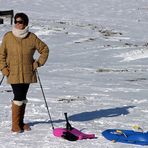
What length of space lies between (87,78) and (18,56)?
31.4 ft

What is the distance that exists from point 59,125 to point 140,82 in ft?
26.5

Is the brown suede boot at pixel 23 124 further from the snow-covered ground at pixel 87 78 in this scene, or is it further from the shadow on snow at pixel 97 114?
the shadow on snow at pixel 97 114

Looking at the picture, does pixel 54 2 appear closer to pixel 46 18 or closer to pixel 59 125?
pixel 46 18

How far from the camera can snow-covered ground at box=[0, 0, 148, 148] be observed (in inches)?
363

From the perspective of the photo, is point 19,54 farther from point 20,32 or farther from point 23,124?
point 23,124

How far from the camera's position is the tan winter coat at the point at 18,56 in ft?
27.9

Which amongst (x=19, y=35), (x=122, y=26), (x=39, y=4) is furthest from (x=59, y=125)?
(x=39, y=4)

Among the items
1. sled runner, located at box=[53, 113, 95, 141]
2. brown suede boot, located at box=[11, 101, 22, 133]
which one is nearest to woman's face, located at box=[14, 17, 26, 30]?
brown suede boot, located at box=[11, 101, 22, 133]

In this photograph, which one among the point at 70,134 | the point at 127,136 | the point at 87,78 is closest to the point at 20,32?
the point at 70,134

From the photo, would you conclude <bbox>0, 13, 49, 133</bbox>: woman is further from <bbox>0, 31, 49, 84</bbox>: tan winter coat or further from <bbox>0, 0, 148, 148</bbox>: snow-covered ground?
<bbox>0, 0, 148, 148</bbox>: snow-covered ground

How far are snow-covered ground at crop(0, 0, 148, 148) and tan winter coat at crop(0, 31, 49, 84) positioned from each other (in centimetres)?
86

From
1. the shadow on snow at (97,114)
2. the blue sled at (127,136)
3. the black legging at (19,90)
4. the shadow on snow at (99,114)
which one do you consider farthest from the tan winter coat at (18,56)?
the shadow on snow at (99,114)

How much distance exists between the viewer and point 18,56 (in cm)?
853

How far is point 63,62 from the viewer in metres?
23.0
